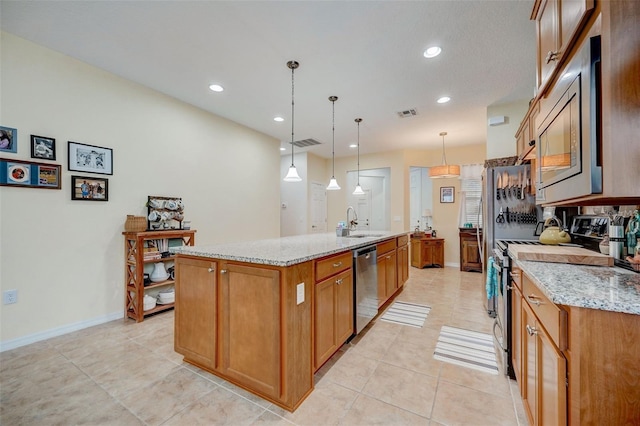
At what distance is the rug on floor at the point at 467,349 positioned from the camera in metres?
2.13

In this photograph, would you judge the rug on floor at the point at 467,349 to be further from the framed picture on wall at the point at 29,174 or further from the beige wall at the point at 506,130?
the framed picture on wall at the point at 29,174

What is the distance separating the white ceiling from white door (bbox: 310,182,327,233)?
304 centimetres

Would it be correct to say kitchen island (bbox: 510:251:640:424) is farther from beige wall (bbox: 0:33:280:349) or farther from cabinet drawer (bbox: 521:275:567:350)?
beige wall (bbox: 0:33:280:349)

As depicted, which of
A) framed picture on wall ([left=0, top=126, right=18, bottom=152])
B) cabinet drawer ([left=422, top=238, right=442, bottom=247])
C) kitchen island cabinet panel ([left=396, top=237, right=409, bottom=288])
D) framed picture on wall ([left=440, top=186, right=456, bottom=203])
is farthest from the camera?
framed picture on wall ([left=440, top=186, right=456, bottom=203])

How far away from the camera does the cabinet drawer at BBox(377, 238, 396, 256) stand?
3036 millimetres

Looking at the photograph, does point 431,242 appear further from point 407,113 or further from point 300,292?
point 300,292

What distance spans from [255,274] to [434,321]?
232 centimetres

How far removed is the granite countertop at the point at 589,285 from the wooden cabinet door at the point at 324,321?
3.96 feet

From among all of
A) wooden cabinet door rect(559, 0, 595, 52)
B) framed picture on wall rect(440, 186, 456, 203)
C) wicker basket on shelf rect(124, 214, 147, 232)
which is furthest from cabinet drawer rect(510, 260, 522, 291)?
framed picture on wall rect(440, 186, 456, 203)

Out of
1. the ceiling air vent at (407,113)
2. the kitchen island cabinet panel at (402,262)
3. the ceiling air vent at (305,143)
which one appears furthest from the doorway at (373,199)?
the kitchen island cabinet panel at (402,262)

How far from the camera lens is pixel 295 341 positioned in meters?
1.62

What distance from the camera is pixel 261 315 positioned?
1.63m

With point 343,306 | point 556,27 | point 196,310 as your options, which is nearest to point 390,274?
point 343,306

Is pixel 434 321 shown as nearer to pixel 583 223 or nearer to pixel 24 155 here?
pixel 583 223
